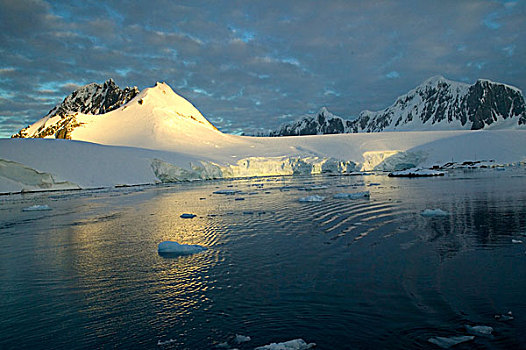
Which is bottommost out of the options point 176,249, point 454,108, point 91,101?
point 176,249

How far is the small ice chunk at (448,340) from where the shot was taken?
8.49ft

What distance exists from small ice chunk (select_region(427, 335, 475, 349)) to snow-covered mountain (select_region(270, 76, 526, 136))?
134 m

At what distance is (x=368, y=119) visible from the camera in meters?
188

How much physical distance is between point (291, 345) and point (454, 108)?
499ft

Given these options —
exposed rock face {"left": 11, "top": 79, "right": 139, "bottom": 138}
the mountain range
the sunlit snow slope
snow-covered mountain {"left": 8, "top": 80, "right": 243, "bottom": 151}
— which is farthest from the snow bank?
exposed rock face {"left": 11, "top": 79, "right": 139, "bottom": 138}

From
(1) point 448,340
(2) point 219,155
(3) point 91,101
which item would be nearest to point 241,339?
(1) point 448,340

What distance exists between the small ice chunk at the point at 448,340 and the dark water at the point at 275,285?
0.06m

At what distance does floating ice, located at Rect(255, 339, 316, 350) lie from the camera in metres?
2.63

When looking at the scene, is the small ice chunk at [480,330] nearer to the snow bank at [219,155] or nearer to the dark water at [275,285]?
the dark water at [275,285]

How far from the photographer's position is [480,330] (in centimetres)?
277

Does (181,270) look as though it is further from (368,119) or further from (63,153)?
(368,119)

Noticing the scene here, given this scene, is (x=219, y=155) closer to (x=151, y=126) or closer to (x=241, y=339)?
(x=151, y=126)

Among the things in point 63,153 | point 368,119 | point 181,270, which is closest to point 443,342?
point 181,270

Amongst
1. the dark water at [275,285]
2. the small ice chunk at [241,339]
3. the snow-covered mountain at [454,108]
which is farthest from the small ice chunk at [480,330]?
the snow-covered mountain at [454,108]
